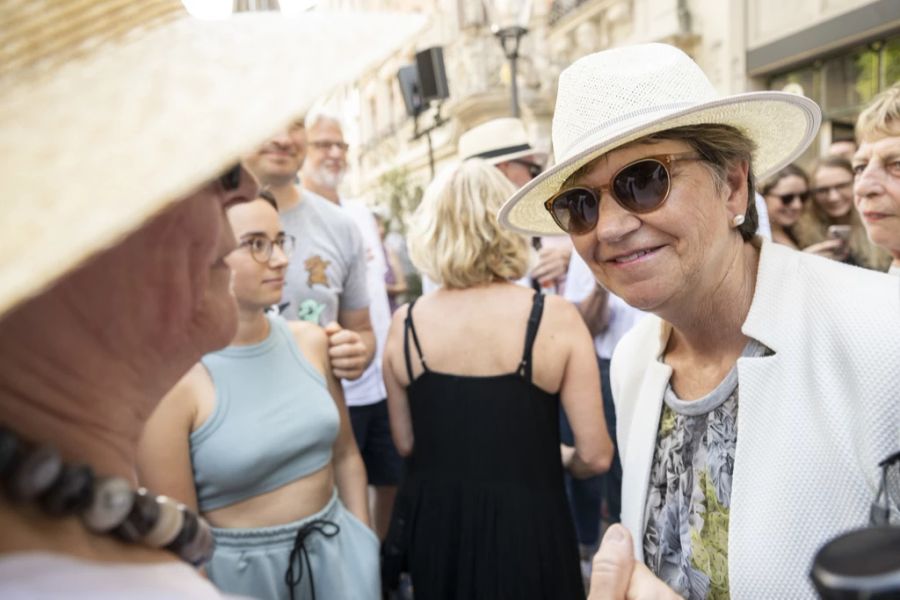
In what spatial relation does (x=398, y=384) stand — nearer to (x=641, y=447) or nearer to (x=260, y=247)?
(x=260, y=247)

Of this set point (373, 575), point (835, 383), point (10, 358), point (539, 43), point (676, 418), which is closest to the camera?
point (10, 358)

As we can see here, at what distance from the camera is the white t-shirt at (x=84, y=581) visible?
1.84ft

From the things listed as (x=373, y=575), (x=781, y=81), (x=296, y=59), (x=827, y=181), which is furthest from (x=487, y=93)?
(x=296, y=59)

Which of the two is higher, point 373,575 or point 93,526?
point 93,526

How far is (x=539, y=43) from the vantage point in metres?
15.1

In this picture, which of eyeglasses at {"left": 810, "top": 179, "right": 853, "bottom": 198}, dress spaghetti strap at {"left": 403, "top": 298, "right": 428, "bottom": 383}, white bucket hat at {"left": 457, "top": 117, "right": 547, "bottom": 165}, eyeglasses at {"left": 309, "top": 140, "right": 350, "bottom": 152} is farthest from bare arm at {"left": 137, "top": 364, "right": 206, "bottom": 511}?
eyeglasses at {"left": 810, "top": 179, "right": 853, "bottom": 198}

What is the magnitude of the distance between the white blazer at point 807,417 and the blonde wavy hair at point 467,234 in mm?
1226

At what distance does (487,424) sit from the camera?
2438 millimetres


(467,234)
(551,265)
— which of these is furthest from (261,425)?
(551,265)

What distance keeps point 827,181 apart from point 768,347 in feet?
10.8

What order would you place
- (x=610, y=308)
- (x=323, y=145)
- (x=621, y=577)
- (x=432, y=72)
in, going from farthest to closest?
(x=432, y=72)
(x=323, y=145)
(x=610, y=308)
(x=621, y=577)

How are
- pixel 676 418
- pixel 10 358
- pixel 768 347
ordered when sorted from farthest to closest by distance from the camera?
pixel 676 418, pixel 768 347, pixel 10 358

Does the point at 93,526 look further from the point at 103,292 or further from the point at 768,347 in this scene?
the point at 768,347

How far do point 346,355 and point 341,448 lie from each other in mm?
362
